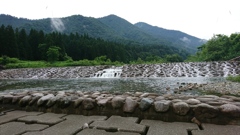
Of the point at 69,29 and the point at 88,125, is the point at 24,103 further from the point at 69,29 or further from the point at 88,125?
the point at 69,29

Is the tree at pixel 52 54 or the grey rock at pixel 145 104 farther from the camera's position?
the tree at pixel 52 54

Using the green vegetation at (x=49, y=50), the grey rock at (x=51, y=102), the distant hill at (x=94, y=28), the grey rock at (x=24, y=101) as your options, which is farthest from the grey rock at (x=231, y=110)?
the distant hill at (x=94, y=28)

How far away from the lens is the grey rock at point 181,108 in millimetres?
2273

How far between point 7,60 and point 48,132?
115 feet

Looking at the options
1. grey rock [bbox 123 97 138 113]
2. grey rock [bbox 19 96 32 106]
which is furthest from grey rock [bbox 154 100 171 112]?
grey rock [bbox 19 96 32 106]

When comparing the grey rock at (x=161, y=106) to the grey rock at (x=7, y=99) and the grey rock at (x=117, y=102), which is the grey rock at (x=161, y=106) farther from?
the grey rock at (x=7, y=99)

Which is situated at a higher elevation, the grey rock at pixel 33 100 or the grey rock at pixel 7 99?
the grey rock at pixel 33 100

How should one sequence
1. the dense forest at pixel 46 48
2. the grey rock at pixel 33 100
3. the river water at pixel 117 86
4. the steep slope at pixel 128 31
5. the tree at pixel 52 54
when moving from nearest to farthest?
1. the grey rock at pixel 33 100
2. the river water at pixel 117 86
3. the tree at pixel 52 54
4. the dense forest at pixel 46 48
5. the steep slope at pixel 128 31

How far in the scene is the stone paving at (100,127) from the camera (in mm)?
1941

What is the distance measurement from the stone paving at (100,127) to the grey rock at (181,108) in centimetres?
15

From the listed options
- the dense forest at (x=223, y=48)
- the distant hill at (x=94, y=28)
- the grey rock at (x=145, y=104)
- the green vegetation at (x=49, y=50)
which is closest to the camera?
the grey rock at (x=145, y=104)

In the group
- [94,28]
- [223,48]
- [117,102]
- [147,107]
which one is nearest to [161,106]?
[147,107]

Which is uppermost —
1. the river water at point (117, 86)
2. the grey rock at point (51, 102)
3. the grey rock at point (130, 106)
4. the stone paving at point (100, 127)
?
the grey rock at point (130, 106)

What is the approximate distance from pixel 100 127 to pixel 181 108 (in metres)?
1.07
